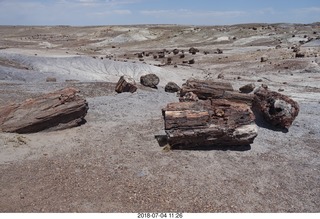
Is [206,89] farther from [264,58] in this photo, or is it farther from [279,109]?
[264,58]

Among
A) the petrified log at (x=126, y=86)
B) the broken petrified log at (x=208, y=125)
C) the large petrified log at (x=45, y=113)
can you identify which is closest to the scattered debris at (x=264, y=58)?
the petrified log at (x=126, y=86)

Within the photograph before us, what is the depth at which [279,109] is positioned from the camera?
456 inches

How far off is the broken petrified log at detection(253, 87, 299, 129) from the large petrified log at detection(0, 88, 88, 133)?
5767 mm

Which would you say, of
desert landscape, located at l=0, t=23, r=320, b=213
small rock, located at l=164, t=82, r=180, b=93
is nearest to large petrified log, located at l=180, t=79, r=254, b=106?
desert landscape, located at l=0, t=23, r=320, b=213

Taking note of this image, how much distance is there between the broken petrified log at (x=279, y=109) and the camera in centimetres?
1149

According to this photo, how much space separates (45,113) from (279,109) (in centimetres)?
710

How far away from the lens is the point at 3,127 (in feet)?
34.2

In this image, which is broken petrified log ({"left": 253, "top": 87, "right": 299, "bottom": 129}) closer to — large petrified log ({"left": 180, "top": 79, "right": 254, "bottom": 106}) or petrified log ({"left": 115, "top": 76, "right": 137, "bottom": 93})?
large petrified log ({"left": 180, "top": 79, "right": 254, "bottom": 106})

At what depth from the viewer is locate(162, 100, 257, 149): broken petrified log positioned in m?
9.47

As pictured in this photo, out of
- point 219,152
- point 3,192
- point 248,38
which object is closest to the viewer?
point 3,192

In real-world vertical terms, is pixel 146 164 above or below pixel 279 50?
above

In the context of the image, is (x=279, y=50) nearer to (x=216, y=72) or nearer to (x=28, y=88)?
(x=216, y=72)

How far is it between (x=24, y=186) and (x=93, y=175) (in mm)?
1448

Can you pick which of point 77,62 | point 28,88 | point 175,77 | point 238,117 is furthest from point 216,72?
point 238,117
